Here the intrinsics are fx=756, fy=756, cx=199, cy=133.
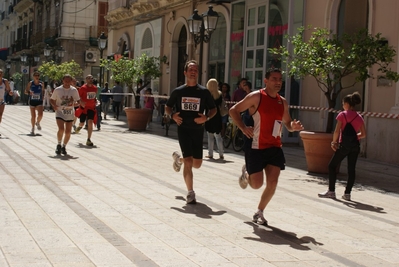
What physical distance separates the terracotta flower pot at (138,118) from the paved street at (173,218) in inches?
402

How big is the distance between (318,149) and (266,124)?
17.3 ft

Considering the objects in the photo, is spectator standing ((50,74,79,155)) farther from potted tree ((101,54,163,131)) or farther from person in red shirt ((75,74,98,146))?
potted tree ((101,54,163,131))

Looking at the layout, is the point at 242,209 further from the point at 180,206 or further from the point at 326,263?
the point at 326,263

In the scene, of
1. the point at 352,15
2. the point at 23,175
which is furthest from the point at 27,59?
the point at 23,175

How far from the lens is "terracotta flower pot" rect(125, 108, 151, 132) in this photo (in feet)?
79.6

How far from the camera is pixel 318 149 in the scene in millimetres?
12953

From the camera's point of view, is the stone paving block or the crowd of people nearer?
the stone paving block

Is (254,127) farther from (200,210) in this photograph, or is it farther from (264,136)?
(200,210)

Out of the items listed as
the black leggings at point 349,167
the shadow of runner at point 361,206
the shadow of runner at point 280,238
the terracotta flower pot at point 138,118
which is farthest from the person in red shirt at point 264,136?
the terracotta flower pot at point 138,118

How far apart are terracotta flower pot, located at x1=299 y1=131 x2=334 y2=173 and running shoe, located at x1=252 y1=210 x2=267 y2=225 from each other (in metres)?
5.07

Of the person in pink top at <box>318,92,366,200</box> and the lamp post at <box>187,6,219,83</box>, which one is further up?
the lamp post at <box>187,6,219,83</box>

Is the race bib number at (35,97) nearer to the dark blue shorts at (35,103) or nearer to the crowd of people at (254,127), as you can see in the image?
the dark blue shorts at (35,103)

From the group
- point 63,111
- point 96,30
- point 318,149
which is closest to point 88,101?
point 63,111

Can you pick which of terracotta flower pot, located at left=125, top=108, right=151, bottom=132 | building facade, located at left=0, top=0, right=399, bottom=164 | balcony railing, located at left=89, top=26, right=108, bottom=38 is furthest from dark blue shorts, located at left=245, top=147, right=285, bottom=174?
balcony railing, located at left=89, top=26, right=108, bottom=38
